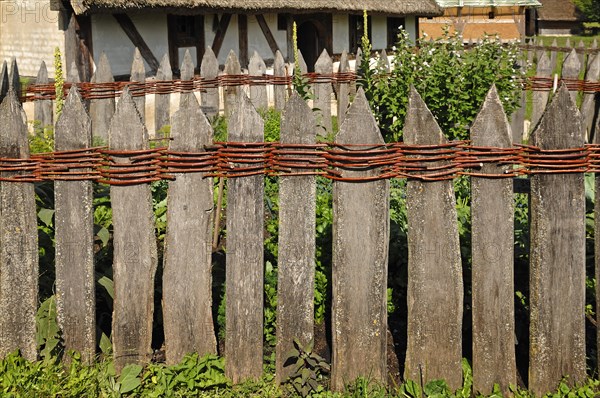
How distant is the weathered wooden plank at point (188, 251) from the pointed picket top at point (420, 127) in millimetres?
859

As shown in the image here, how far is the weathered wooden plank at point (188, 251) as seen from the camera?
348 centimetres

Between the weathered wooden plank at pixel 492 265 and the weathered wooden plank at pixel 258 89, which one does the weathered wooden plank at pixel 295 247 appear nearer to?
the weathered wooden plank at pixel 492 265

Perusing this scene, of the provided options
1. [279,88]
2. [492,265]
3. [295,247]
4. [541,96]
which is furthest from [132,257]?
[541,96]

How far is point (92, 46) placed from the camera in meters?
12.0

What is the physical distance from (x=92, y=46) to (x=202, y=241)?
9.20m

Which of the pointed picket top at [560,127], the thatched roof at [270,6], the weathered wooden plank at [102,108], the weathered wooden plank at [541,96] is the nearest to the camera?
the pointed picket top at [560,127]

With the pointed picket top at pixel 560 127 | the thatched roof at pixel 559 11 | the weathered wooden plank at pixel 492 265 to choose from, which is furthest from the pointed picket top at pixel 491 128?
the thatched roof at pixel 559 11

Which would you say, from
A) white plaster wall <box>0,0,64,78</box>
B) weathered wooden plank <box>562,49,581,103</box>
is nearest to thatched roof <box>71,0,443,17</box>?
white plaster wall <box>0,0,64,78</box>

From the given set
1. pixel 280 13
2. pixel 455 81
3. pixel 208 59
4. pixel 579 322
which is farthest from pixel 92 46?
pixel 579 322

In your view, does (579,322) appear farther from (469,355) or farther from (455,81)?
(455,81)

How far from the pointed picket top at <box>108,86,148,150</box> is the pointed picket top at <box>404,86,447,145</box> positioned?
1.13 m

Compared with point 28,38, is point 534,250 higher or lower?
lower

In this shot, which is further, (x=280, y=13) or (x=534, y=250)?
(x=280, y=13)

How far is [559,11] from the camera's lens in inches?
1598
